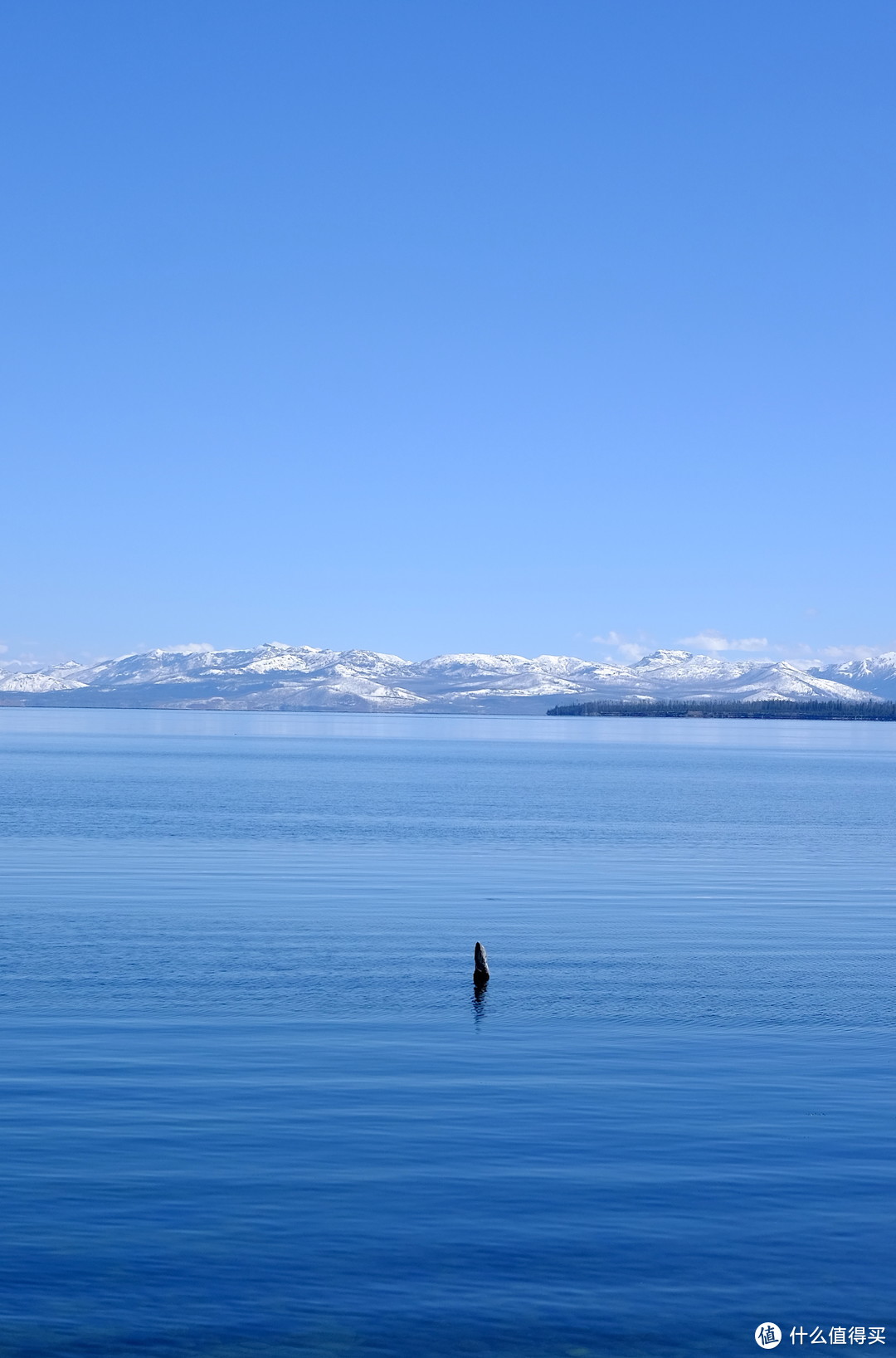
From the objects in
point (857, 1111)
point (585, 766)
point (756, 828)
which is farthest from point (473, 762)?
point (857, 1111)

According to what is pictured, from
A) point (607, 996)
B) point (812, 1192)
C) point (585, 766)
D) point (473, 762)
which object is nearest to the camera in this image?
point (812, 1192)

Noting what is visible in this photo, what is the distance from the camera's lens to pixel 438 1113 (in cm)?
2002

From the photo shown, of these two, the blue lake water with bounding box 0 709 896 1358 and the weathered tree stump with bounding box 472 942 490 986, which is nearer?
the blue lake water with bounding box 0 709 896 1358

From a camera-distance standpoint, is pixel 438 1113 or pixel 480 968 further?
pixel 480 968

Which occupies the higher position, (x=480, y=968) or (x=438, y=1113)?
(x=480, y=968)

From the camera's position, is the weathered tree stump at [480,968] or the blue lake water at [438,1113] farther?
the weathered tree stump at [480,968]

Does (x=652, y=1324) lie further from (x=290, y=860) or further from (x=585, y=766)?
(x=585, y=766)

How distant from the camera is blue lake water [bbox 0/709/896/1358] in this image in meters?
14.0

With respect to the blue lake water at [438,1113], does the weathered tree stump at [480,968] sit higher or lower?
higher

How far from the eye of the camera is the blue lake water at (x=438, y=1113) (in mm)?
13961

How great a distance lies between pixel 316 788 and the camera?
10094 cm

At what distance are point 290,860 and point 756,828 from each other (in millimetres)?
27150

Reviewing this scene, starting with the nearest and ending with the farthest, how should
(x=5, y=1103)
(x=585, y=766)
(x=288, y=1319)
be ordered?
(x=288, y=1319)
(x=5, y=1103)
(x=585, y=766)

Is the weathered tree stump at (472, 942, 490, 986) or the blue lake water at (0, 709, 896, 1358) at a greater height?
the weathered tree stump at (472, 942, 490, 986)
